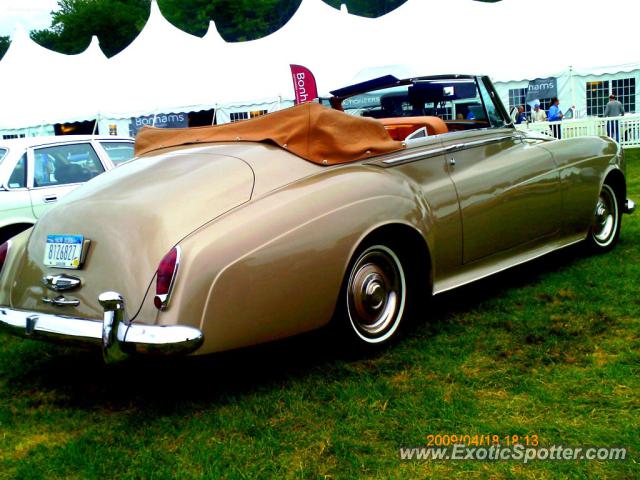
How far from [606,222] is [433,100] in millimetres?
1935

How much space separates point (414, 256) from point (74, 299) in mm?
1864

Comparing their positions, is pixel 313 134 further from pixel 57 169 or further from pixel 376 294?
pixel 57 169

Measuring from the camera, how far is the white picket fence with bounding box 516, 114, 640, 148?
708 inches

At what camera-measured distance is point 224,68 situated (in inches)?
888

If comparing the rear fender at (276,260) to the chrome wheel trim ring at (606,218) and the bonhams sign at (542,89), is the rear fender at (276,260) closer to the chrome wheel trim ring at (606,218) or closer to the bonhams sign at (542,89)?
the chrome wheel trim ring at (606,218)

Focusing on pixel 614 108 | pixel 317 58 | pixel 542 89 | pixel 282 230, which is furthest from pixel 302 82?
pixel 542 89

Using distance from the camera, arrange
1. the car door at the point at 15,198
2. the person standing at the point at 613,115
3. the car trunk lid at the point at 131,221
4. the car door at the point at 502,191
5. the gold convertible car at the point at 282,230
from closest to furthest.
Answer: the gold convertible car at the point at 282,230, the car trunk lid at the point at 131,221, the car door at the point at 502,191, the car door at the point at 15,198, the person standing at the point at 613,115

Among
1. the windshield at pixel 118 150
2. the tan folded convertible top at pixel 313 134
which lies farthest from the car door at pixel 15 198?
the tan folded convertible top at pixel 313 134

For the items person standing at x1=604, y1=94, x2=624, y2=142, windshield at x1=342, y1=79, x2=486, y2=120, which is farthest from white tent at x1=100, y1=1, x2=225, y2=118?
windshield at x1=342, y1=79, x2=486, y2=120

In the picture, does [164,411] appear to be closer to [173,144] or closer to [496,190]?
[173,144]

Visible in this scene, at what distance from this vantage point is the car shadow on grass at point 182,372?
11.9 ft

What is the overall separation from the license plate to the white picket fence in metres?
15.5

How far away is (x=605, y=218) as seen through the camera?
19.7ft
